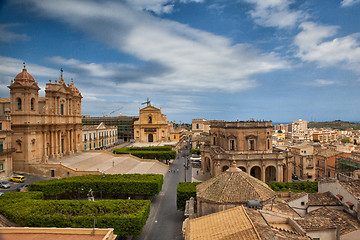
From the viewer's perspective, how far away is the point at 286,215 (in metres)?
16.4

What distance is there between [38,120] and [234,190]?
3973 centimetres

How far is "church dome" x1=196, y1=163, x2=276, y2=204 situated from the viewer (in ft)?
52.4

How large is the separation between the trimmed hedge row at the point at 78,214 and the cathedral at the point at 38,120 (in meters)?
17.5

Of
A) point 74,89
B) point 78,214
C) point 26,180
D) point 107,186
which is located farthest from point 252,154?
point 74,89

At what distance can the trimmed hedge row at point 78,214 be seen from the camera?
2169 centimetres

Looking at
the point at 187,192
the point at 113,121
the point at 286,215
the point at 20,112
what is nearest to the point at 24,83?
the point at 20,112

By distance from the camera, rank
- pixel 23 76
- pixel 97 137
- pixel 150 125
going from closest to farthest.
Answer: pixel 23 76
pixel 97 137
pixel 150 125

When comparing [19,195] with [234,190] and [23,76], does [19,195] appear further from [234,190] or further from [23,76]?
[234,190]

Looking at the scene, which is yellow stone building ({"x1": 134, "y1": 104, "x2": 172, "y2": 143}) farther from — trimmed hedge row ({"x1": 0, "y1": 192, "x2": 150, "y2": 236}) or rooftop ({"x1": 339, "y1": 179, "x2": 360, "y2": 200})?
rooftop ({"x1": 339, "y1": 179, "x2": 360, "y2": 200})

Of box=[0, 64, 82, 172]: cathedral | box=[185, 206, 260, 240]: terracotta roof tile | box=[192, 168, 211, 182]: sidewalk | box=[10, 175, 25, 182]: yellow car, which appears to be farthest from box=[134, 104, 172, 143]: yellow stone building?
box=[185, 206, 260, 240]: terracotta roof tile

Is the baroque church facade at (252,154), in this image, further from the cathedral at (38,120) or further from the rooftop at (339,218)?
the cathedral at (38,120)

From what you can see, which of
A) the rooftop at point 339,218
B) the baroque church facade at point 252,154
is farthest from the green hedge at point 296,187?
the rooftop at point 339,218

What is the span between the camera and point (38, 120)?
4269 cm

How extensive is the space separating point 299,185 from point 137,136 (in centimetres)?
6846
